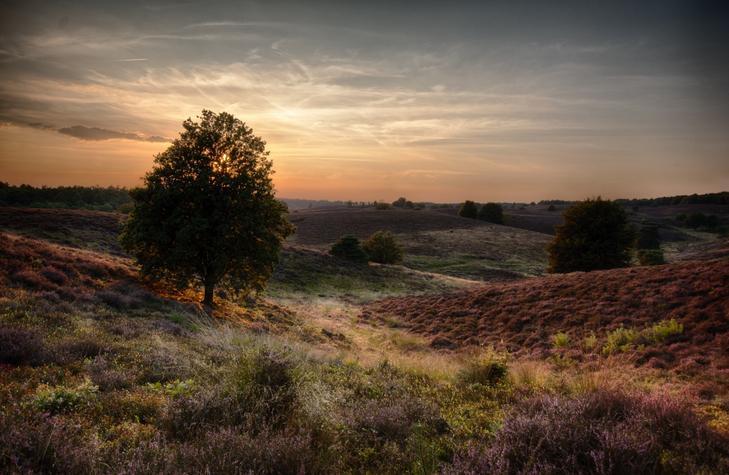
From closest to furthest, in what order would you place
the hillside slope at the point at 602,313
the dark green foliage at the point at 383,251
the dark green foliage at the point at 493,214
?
1. the hillside slope at the point at 602,313
2. the dark green foliage at the point at 383,251
3. the dark green foliage at the point at 493,214

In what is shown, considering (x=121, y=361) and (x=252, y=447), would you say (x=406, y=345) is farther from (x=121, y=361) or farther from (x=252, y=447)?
(x=252, y=447)

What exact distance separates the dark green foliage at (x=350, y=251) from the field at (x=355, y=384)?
1119 inches

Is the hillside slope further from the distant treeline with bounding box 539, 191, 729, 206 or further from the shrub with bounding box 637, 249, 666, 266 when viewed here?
the distant treeline with bounding box 539, 191, 729, 206

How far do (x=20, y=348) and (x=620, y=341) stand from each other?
16.3m

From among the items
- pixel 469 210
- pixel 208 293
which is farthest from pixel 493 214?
pixel 208 293

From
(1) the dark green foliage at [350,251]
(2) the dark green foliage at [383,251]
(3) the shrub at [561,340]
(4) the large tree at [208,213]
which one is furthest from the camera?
(2) the dark green foliage at [383,251]

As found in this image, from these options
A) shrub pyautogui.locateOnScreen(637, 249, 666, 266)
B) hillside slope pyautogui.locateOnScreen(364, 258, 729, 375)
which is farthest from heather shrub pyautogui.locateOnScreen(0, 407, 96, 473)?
shrub pyautogui.locateOnScreen(637, 249, 666, 266)

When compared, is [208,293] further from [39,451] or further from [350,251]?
[350,251]

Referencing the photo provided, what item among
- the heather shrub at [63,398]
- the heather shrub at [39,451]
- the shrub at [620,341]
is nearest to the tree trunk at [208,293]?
the heather shrub at [63,398]

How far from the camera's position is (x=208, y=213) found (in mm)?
19391

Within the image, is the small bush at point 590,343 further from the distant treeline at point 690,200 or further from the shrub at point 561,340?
the distant treeline at point 690,200

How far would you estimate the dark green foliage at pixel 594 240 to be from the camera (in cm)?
3694

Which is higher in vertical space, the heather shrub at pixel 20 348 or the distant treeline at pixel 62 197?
the distant treeline at pixel 62 197

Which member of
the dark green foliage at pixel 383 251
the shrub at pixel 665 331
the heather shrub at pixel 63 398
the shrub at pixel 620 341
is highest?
the heather shrub at pixel 63 398
